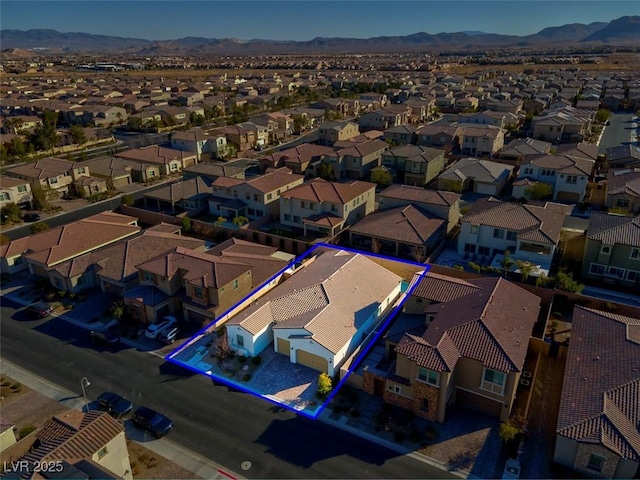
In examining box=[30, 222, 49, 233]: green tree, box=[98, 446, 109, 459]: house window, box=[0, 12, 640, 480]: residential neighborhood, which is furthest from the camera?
box=[30, 222, 49, 233]: green tree

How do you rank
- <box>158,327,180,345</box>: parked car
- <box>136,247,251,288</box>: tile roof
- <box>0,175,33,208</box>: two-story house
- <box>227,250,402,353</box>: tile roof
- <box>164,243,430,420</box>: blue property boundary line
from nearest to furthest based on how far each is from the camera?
<box>164,243,430,420</box>: blue property boundary line
<box>227,250,402,353</box>: tile roof
<box>158,327,180,345</box>: parked car
<box>136,247,251,288</box>: tile roof
<box>0,175,33,208</box>: two-story house

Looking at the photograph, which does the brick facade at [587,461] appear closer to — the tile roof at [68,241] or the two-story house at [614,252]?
the two-story house at [614,252]

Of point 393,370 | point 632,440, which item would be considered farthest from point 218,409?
point 632,440

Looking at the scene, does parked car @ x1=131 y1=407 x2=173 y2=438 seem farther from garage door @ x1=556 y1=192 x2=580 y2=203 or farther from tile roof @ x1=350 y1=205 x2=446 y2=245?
garage door @ x1=556 y1=192 x2=580 y2=203

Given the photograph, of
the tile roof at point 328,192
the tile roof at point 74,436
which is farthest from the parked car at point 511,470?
the tile roof at point 328,192

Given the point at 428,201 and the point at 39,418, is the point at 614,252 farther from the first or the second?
the point at 39,418

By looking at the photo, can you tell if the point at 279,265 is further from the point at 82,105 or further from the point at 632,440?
the point at 82,105

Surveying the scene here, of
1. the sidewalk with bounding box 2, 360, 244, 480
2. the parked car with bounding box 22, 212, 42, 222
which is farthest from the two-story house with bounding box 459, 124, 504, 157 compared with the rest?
the sidewalk with bounding box 2, 360, 244, 480
